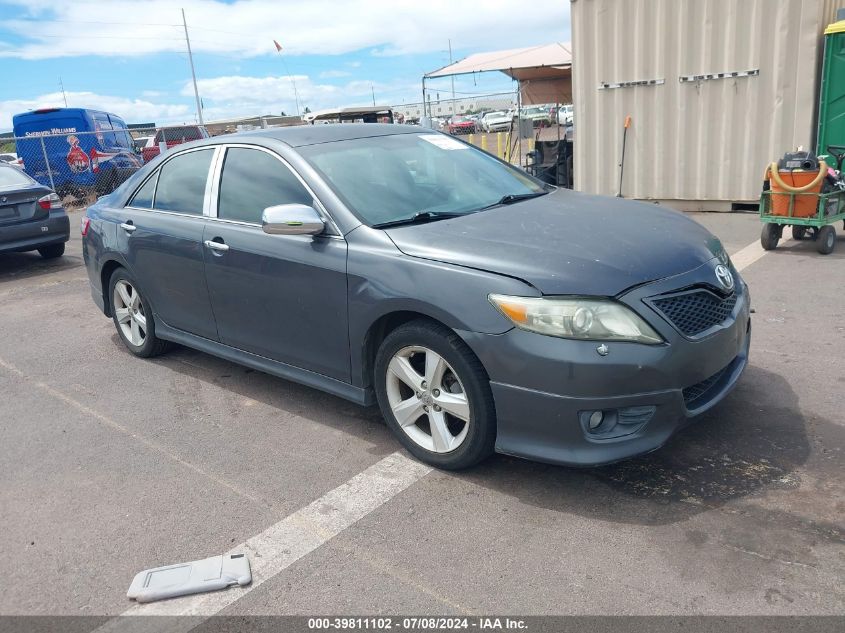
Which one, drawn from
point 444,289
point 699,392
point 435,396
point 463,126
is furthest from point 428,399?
point 463,126

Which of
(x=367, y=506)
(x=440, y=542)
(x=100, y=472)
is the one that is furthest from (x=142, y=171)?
(x=440, y=542)

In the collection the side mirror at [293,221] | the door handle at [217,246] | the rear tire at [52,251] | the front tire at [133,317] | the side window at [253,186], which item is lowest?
the rear tire at [52,251]

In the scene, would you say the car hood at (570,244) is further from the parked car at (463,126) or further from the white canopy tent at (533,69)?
the parked car at (463,126)

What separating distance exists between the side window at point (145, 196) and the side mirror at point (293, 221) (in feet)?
5.90

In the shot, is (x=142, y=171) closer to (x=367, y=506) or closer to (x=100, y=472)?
(x=100, y=472)

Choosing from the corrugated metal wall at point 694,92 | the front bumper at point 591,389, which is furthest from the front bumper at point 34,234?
the front bumper at point 591,389

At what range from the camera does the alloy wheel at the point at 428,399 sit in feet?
11.3

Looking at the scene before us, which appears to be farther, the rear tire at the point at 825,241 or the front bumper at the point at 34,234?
the front bumper at the point at 34,234

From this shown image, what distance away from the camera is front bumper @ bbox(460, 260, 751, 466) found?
10.00 feet

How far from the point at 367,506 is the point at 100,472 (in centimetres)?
153

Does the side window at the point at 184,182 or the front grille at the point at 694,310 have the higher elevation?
the side window at the point at 184,182

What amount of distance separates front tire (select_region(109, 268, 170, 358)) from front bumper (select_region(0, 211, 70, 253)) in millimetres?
4723

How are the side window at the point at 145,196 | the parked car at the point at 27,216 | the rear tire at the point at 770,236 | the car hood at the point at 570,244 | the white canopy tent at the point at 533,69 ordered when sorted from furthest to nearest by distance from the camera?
the white canopy tent at the point at 533,69, the parked car at the point at 27,216, the rear tire at the point at 770,236, the side window at the point at 145,196, the car hood at the point at 570,244

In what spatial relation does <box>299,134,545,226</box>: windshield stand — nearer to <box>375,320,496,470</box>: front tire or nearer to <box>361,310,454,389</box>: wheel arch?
<box>361,310,454,389</box>: wheel arch
